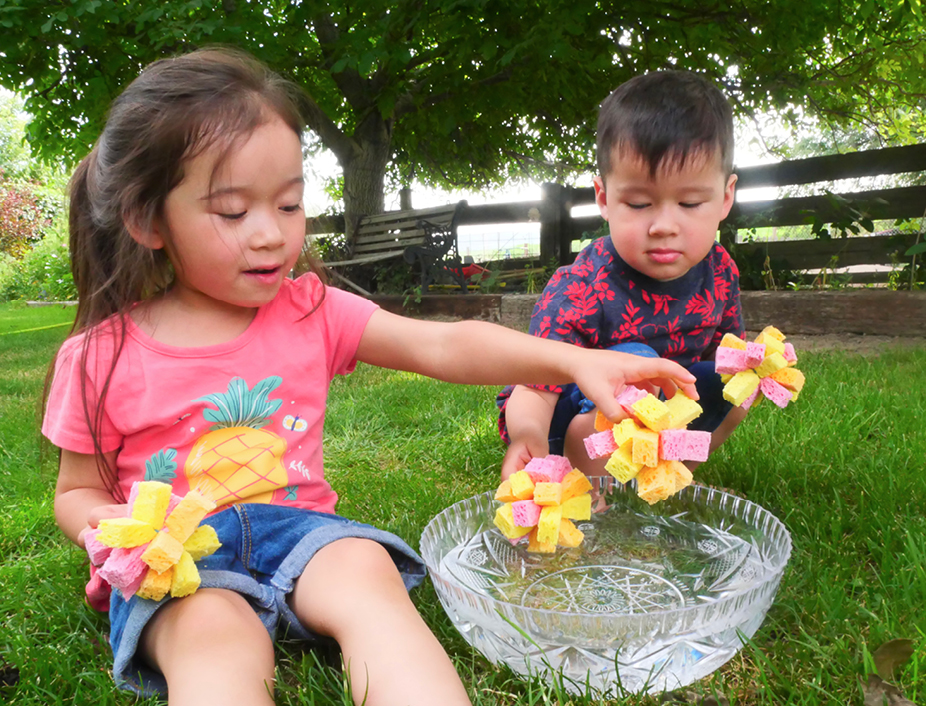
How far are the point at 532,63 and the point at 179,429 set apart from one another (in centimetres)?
522

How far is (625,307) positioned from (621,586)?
76 cm

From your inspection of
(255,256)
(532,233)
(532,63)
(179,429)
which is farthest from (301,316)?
(532,233)

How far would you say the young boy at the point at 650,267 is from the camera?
5.63 ft

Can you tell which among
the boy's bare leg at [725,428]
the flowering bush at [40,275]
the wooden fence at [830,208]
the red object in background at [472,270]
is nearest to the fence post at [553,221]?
the red object in background at [472,270]

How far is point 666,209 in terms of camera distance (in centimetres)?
172

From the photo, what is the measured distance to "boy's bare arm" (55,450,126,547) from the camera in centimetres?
140

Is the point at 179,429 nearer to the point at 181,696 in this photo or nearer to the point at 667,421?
the point at 181,696

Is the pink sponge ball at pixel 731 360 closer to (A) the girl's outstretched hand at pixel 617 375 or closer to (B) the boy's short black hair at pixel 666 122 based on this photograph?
(A) the girl's outstretched hand at pixel 617 375

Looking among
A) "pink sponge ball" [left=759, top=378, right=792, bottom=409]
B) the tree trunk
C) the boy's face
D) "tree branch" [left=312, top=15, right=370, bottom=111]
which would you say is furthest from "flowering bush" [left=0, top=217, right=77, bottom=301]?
"pink sponge ball" [left=759, top=378, right=792, bottom=409]

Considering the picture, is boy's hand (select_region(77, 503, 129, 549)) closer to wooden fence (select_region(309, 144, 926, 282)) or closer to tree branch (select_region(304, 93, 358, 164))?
wooden fence (select_region(309, 144, 926, 282))

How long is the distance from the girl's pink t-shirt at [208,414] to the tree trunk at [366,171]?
6560 millimetres

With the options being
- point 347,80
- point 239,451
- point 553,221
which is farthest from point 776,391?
point 347,80

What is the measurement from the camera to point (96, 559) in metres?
1.13

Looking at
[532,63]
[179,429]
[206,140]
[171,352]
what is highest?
[532,63]
